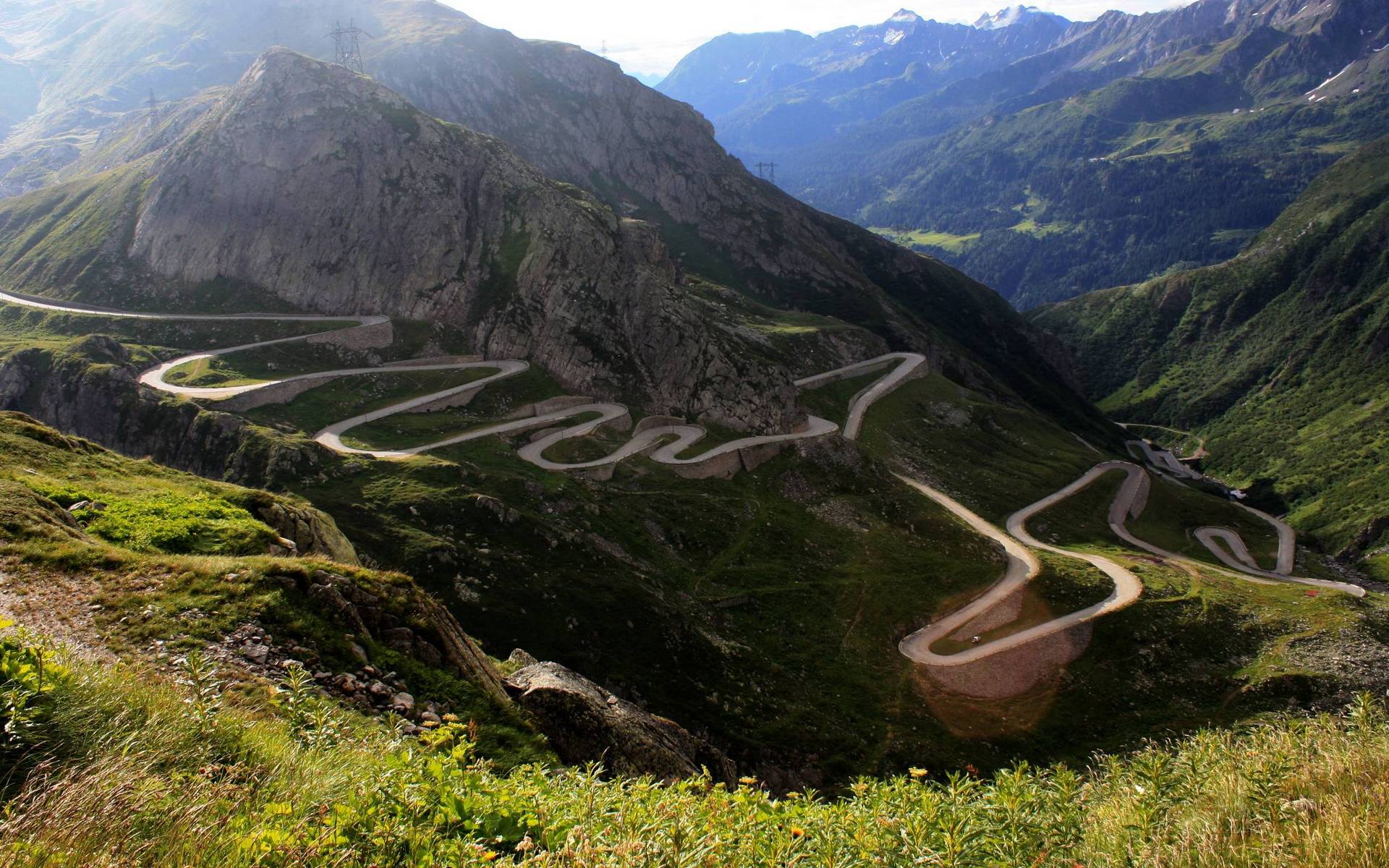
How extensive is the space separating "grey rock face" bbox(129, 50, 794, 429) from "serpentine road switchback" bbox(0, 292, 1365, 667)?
611 centimetres

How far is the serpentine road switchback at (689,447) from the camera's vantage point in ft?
234

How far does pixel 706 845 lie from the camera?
779 centimetres

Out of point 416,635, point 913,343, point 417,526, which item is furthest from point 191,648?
point 913,343

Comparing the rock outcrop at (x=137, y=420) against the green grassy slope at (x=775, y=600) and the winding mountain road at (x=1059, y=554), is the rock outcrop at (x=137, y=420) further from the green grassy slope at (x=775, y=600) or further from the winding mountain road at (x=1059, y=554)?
the winding mountain road at (x=1059, y=554)

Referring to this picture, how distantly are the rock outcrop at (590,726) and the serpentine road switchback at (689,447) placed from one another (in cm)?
4840

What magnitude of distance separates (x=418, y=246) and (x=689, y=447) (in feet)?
166

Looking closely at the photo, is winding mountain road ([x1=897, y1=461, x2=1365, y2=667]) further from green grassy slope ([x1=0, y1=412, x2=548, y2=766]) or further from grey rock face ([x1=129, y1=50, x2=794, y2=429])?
green grassy slope ([x1=0, y1=412, x2=548, y2=766])

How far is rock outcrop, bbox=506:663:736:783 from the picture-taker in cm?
1978

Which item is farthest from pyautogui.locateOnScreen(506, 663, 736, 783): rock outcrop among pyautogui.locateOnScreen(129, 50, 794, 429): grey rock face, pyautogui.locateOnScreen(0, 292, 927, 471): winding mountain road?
pyautogui.locateOnScreen(129, 50, 794, 429): grey rock face

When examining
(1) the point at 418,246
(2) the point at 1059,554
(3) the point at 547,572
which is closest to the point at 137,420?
(3) the point at 547,572

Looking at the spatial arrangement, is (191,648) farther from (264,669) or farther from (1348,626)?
(1348,626)

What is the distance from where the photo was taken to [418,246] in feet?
356

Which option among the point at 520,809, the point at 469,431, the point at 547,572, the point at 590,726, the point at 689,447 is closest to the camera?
the point at 520,809

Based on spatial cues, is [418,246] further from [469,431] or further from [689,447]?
[689,447]
